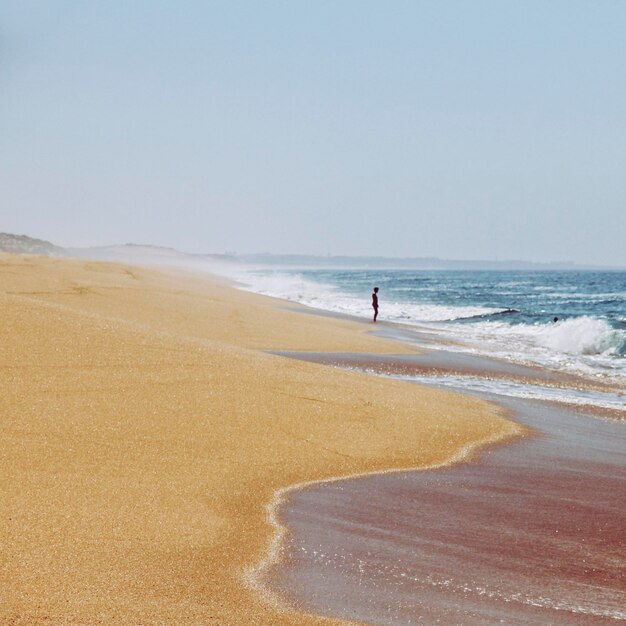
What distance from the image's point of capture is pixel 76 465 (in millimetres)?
6422

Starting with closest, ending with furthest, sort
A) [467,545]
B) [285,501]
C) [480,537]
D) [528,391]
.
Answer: [467,545], [480,537], [285,501], [528,391]

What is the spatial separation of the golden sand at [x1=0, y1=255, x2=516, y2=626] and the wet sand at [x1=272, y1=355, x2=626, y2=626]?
41cm

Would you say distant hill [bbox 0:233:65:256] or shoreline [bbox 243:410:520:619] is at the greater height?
distant hill [bbox 0:233:65:256]

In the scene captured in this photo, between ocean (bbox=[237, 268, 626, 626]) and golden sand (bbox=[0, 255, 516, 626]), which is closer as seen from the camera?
golden sand (bbox=[0, 255, 516, 626])

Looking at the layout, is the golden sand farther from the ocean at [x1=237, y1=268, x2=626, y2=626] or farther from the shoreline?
the ocean at [x1=237, y1=268, x2=626, y2=626]

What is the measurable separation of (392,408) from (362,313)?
29.2 metres

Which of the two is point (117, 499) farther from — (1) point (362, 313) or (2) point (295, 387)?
(1) point (362, 313)

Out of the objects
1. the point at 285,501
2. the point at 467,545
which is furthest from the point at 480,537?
the point at 285,501

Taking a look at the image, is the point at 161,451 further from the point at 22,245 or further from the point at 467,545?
the point at 22,245

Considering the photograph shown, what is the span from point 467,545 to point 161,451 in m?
2.95

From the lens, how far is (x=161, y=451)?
705 centimetres

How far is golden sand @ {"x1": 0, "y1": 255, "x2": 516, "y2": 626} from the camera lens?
180 inches

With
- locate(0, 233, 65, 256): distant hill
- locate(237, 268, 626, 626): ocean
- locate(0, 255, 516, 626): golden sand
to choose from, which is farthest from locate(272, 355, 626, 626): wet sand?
locate(0, 233, 65, 256): distant hill

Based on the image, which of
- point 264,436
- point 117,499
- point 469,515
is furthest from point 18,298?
point 469,515
